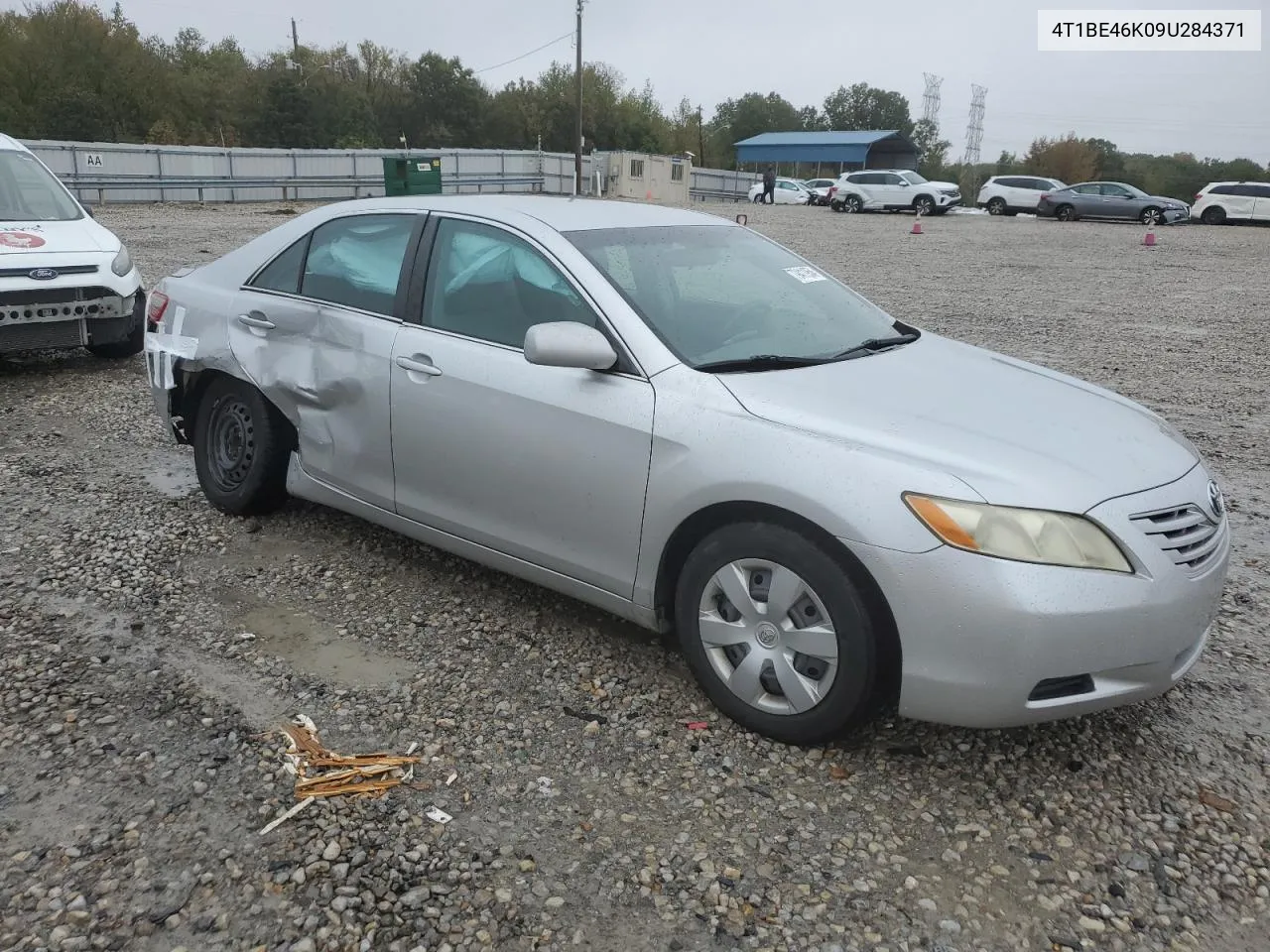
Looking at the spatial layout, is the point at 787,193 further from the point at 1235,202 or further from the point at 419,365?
the point at 419,365

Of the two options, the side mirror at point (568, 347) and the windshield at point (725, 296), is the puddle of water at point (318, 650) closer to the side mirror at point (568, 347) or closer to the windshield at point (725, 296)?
the side mirror at point (568, 347)

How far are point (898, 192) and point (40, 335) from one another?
32.6m

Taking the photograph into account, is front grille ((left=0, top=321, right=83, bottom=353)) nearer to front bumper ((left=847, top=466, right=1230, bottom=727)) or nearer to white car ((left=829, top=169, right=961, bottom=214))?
front bumper ((left=847, top=466, right=1230, bottom=727))

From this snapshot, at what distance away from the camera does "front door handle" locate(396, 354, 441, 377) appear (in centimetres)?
373

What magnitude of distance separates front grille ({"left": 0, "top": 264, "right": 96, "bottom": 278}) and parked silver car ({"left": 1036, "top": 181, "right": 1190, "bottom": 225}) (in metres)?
31.4

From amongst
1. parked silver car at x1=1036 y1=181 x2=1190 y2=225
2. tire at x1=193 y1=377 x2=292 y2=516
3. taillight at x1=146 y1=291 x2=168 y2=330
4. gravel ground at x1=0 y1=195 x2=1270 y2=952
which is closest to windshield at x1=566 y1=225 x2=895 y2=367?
gravel ground at x1=0 y1=195 x2=1270 y2=952

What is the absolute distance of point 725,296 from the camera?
3729mm

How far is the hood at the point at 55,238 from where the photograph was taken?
7363 millimetres

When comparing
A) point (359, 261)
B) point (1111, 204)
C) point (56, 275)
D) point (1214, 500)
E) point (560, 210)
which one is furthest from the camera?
point (1111, 204)

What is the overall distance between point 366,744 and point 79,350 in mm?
7524

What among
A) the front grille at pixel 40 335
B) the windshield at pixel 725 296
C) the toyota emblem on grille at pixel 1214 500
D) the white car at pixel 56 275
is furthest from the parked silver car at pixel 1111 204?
the toyota emblem on grille at pixel 1214 500

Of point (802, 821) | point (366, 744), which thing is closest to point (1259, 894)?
point (802, 821)

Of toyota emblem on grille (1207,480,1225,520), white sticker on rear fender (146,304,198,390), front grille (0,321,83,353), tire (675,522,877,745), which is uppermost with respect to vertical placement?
white sticker on rear fender (146,304,198,390)

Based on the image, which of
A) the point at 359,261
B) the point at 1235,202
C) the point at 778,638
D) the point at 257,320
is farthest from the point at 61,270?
the point at 1235,202
